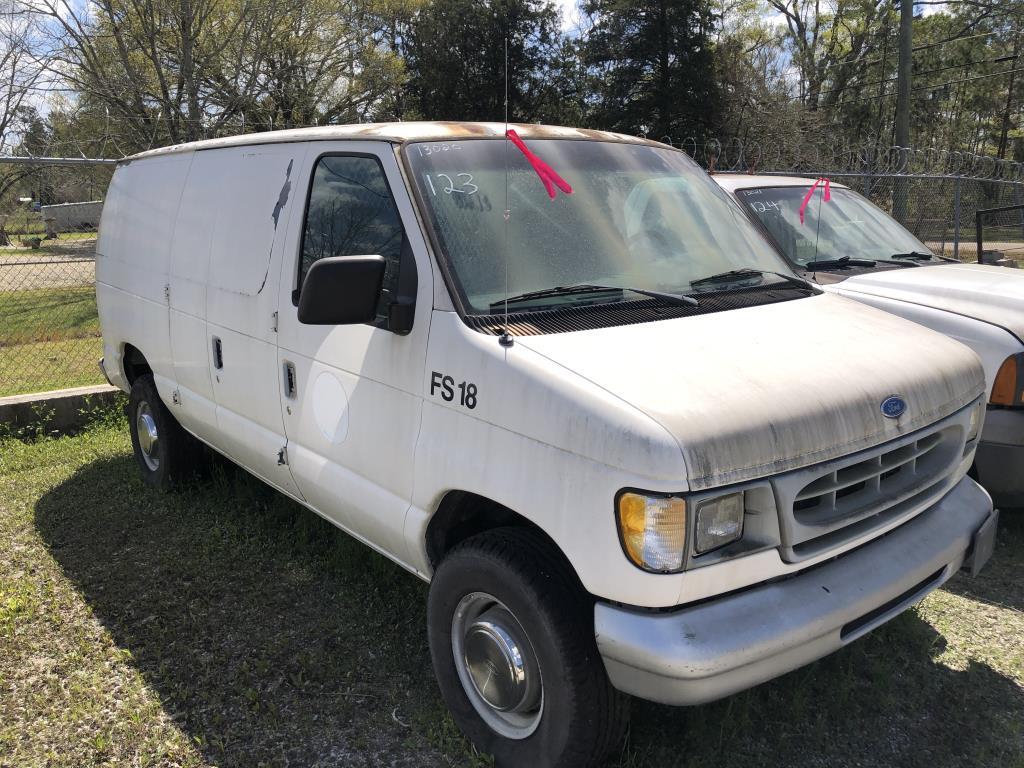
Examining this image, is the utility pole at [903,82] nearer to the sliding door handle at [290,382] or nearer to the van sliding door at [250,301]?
the van sliding door at [250,301]

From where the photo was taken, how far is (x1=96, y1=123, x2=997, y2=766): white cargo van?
226 cm

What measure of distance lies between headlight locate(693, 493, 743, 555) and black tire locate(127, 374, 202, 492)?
12.7ft

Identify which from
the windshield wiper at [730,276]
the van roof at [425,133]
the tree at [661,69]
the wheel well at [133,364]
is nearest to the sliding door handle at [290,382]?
the van roof at [425,133]

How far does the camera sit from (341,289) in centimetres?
272

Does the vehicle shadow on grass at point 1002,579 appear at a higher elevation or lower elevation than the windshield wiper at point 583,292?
lower

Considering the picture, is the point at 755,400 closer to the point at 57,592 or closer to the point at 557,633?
the point at 557,633

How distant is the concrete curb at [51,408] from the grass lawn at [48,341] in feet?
Answer: 3.42

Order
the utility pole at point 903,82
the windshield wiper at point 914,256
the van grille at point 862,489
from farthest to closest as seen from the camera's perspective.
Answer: the utility pole at point 903,82 < the windshield wiper at point 914,256 < the van grille at point 862,489

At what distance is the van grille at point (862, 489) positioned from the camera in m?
2.35

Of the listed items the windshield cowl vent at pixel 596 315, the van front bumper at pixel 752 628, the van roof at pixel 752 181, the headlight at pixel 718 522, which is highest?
the van roof at pixel 752 181

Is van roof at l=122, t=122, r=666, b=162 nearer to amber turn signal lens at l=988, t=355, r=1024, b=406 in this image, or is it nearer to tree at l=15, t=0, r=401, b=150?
amber turn signal lens at l=988, t=355, r=1024, b=406

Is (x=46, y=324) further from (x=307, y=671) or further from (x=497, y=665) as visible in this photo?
(x=497, y=665)

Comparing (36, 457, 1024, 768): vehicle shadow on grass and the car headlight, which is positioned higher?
the car headlight

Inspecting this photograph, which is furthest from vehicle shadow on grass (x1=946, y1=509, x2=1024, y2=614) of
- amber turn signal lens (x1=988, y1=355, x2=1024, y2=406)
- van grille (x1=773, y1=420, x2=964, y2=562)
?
van grille (x1=773, y1=420, x2=964, y2=562)
